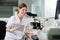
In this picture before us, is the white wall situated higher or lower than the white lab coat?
higher

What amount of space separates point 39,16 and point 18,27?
1.62m

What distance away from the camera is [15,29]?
189 centimetres

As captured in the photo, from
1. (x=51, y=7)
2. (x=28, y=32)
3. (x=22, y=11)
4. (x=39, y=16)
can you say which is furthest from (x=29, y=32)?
(x=39, y=16)

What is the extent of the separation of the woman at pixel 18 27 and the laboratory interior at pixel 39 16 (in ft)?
0.37

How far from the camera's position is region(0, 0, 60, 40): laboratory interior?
5.01 feet

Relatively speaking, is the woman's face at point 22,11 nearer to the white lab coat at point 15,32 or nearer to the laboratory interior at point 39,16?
the white lab coat at point 15,32

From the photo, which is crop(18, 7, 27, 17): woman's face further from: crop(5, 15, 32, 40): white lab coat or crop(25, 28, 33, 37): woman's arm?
crop(25, 28, 33, 37): woman's arm

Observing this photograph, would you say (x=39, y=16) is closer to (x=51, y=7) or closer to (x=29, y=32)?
(x=51, y=7)

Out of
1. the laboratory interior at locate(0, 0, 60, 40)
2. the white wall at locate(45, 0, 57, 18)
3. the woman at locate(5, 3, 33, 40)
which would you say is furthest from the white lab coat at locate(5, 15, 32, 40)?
the white wall at locate(45, 0, 57, 18)

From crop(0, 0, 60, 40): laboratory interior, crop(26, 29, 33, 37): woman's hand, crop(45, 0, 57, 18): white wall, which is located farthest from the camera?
crop(45, 0, 57, 18): white wall

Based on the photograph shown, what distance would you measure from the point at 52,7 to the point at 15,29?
1273 millimetres

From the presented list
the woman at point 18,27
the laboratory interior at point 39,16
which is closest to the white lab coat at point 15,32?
the woman at point 18,27

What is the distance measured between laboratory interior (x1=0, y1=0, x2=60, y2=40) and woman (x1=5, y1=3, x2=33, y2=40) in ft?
0.37

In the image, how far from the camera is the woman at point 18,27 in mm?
1896
